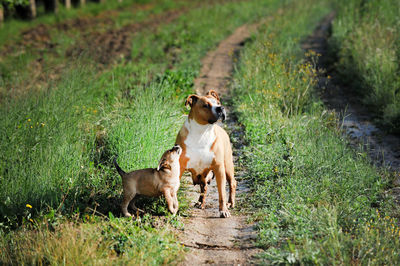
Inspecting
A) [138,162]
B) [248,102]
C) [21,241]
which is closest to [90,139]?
[138,162]

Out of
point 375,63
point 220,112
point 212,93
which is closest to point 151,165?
point 212,93

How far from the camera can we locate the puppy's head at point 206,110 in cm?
441

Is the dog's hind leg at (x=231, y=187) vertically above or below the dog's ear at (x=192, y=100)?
below

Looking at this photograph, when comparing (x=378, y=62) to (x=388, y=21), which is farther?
(x=388, y=21)

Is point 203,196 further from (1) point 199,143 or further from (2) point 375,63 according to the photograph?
(2) point 375,63

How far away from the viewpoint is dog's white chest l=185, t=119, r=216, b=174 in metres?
4.64

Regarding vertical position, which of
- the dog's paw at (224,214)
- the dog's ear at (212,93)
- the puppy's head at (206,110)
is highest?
the dog's ear at (212,93)

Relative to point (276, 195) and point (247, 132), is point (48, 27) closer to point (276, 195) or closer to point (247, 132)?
point (247, 132)

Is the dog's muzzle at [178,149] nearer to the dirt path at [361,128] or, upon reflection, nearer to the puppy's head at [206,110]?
the puppy's head at [206,110]

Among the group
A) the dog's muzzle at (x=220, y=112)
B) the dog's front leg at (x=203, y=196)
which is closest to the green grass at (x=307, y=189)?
the dog's front leg at (x=203, y=196)

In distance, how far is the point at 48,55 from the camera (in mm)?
13555

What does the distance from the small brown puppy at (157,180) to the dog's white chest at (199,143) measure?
0.13m

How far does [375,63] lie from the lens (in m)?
9.93

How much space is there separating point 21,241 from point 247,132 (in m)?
4.03
